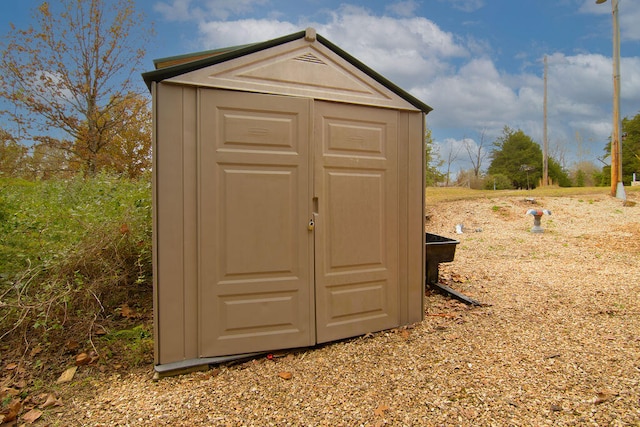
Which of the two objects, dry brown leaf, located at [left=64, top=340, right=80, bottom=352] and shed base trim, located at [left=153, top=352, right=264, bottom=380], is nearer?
shed base trim, located at [left=153, top=352, right=264, bottom=380]

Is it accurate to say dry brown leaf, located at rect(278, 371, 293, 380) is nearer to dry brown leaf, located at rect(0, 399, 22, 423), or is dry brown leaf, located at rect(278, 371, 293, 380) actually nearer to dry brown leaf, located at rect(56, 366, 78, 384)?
dry brown leaf, located at rect(56, 366, 78, 384)

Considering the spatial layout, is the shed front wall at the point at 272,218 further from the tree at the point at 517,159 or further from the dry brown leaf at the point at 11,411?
the tree at the point at 517,159

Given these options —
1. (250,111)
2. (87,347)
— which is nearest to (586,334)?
(250,111)

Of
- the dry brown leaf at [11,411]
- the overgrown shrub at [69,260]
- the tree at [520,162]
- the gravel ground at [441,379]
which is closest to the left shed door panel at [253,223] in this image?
the gravel ground at [441,379]

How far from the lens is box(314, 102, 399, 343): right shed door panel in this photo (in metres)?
3.07

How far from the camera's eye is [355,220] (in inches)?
127

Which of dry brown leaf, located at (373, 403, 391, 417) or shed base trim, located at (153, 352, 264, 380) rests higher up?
A: shed base trim, located at (153, 352, 264, 380)

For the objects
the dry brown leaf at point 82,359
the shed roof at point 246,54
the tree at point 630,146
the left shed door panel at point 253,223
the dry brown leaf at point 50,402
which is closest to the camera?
the dry brown leaf at point 50,402

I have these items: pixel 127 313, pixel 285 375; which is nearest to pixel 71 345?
pixel 127 313

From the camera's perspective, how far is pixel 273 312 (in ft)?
9.70

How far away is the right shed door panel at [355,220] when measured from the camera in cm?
307

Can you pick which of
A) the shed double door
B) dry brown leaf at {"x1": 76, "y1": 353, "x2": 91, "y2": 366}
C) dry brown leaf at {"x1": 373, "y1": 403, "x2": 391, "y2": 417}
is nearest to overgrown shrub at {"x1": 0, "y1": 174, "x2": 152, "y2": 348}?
dry brown leaf at {"x1": 76, "y1": 353, "x2": 91, "y2": 366}

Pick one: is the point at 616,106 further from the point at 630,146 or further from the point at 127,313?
the point at 630,146

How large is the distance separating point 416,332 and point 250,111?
2404 mm
